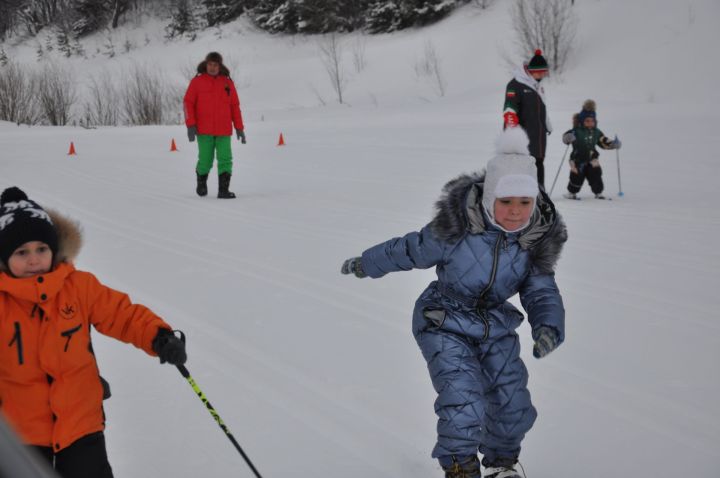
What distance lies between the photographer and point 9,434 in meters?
0.71

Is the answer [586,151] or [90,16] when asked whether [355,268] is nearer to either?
[586,151]

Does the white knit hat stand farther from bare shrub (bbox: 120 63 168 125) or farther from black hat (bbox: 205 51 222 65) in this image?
bare shrub (bbox: 120 63 168 125)

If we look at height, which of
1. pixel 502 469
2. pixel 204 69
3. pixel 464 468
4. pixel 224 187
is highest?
pixel 204 69

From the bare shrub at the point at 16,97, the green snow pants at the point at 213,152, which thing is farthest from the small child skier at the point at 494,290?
the bare shrub at the point at 16,97

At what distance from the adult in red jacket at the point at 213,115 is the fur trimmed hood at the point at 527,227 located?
6432mm

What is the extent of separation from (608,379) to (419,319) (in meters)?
1.42

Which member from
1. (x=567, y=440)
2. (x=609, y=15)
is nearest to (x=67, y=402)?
(x=567, y=440)

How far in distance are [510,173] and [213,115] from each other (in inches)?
269

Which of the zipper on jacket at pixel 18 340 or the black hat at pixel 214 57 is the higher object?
the black hat at pixel 214 57

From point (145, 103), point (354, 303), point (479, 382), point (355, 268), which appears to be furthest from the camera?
point (145, 103)

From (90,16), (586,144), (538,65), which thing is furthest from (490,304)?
(90,16)

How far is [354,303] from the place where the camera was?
4.89 metres

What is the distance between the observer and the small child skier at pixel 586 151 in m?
8.79

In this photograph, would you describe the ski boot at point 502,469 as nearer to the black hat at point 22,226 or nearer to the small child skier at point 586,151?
the black hat at point 22,226
